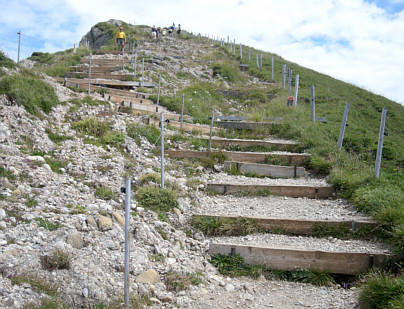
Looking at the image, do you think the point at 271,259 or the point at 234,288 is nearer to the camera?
the point at 234,288

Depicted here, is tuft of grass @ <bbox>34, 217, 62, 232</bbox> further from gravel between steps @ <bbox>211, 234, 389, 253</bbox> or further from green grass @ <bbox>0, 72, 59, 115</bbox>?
green grass @ <bbox>0, 72, 59, 115</bbox>

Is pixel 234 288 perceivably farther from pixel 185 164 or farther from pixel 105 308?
pixel 185 164

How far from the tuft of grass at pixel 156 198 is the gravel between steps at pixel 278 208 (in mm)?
651

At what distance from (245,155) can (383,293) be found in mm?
5676

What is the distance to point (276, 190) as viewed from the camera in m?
7.47

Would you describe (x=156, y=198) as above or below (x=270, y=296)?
above

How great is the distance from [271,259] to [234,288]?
34.1 inches

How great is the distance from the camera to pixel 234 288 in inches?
183

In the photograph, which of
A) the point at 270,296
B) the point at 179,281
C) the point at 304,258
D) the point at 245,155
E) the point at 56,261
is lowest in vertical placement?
the point at 270,296

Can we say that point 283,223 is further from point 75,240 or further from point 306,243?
point 75,240

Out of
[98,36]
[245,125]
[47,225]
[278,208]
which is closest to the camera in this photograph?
[47,225]

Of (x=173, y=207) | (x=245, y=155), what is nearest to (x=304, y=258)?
(x=173, y=207)

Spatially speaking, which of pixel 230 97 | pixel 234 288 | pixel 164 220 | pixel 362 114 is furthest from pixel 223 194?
pixel 362 114

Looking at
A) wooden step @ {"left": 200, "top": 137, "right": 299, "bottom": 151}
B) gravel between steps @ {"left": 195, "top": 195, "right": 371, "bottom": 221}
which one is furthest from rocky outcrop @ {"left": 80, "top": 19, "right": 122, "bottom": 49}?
gravel between steps @ {"left": 195, "top": 195, "right": 371, "bottom": 221}
